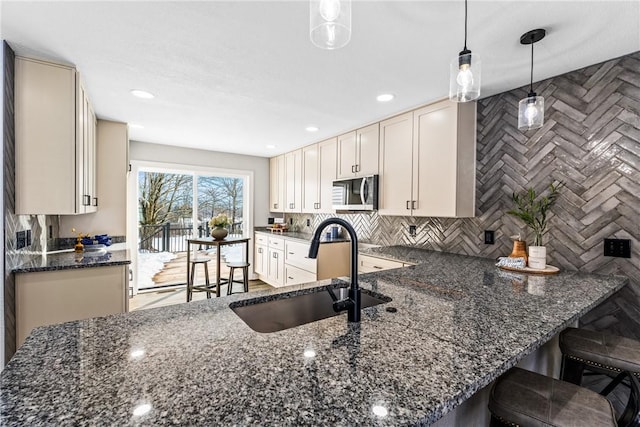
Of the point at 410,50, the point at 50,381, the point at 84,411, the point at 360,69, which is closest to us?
the point at 84,411

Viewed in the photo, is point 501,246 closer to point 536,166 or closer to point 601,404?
point 536,166

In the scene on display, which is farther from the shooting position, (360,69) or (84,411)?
(360,69)

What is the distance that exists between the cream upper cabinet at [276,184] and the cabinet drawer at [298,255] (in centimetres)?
101

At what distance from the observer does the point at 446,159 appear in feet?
8.52

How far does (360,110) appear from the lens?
293cm

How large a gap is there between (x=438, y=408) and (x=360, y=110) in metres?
2.72

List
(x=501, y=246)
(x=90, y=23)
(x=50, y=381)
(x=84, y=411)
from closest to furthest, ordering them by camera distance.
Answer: (x=84, y=411)
(x=50, y=381)
(x=90, y=23)
(x=501, y=246)

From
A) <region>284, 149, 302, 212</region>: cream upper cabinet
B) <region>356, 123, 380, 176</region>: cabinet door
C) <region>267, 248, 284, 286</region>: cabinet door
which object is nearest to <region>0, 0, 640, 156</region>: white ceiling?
<region>356, 123, 380, 176</region>: cabinet door

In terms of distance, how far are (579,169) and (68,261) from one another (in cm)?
381

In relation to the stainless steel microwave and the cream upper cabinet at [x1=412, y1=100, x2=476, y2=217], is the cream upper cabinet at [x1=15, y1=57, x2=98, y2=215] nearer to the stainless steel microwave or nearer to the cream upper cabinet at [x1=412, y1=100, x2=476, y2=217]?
the stainless steel microwave

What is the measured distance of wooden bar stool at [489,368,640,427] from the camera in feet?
3.33

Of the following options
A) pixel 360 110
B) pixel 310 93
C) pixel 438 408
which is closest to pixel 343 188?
pixel 360 110

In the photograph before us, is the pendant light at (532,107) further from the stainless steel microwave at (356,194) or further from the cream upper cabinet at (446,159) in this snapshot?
the stainless steel microwave at (356,194)

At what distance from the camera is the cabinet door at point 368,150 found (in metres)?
3.28
